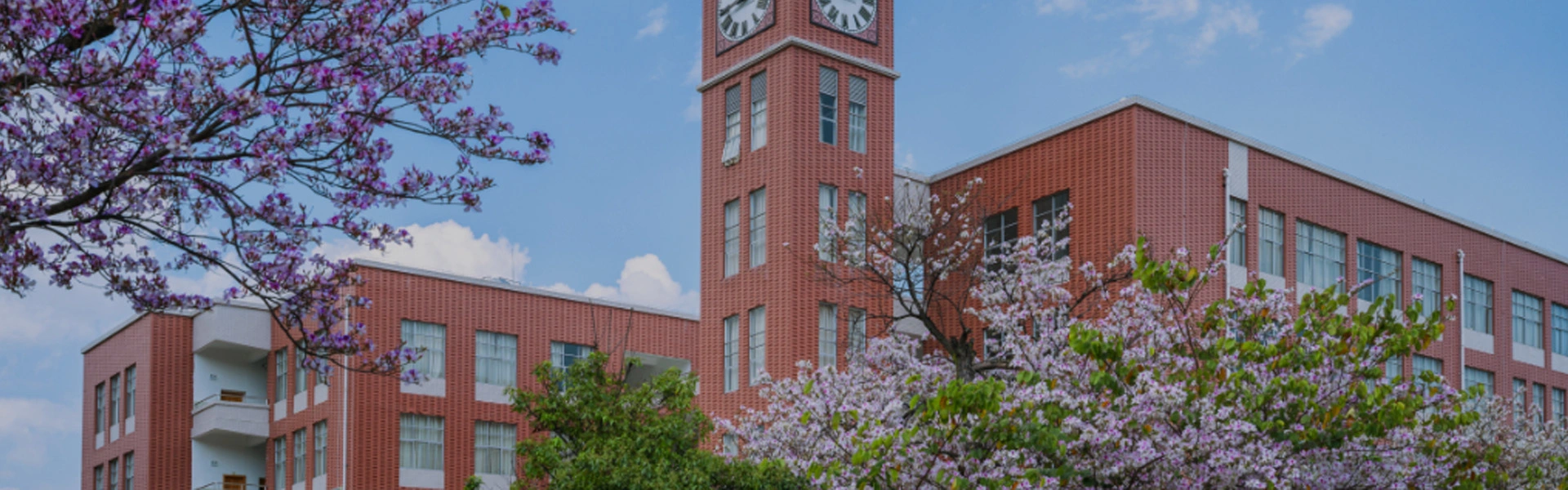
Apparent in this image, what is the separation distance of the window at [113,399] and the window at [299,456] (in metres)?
7.82

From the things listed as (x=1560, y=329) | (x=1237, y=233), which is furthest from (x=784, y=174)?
(x=1560, y=329)

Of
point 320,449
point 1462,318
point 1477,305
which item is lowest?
point 320,449

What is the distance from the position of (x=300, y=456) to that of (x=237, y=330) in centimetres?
370

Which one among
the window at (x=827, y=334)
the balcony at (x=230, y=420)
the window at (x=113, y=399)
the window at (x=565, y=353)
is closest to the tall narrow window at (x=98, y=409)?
the window at (x=113, y=399)

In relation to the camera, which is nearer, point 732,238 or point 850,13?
point 850,13

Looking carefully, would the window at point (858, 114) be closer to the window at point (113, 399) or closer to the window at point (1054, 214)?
the window at point (1054, 214)

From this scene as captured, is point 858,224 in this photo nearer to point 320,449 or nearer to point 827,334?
point 827,334

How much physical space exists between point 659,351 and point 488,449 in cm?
525

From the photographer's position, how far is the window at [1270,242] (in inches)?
1178

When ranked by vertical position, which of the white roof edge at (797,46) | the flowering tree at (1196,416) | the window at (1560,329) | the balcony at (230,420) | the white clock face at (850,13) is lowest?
the flowering tree at (1196,416)

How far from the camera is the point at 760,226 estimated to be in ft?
97.7

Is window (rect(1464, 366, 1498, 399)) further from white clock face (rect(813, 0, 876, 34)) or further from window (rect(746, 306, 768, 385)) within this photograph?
window (rect(746, 306, 768, 385))

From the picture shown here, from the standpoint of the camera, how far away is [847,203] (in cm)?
2950

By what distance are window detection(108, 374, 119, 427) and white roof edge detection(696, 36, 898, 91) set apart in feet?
68.7
